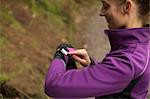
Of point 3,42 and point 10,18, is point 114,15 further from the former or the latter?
point 10,18

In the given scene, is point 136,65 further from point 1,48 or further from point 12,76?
point 1,48

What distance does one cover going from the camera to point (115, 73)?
2.66 m

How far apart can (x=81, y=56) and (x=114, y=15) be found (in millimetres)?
358

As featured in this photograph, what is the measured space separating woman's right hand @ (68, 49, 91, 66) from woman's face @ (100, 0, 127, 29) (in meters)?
0.26

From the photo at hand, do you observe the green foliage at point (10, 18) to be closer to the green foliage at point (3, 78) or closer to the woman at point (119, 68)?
the green foliage at point (3, 78)

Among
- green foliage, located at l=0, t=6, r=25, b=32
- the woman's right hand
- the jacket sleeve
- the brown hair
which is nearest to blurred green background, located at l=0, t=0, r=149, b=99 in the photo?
green foliage, located at l=0, t=6, r=25, b=32

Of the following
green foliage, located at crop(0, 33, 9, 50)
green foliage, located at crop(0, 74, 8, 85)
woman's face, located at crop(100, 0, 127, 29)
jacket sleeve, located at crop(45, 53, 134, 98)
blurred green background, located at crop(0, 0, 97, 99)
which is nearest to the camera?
jacket sleeve, located at crop(45, 53, 134, 98)

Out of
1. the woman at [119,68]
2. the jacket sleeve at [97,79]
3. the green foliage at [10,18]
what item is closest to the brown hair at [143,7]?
the woman at [119,68]

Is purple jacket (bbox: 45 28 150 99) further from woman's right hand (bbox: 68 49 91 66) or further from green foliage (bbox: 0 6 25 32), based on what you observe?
green foliage (bbox: 0 6 25 32)

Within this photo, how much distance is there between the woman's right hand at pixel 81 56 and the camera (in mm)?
2966

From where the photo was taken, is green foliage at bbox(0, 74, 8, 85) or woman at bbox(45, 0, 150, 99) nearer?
woman at bbox(45, 0, 150, 99)

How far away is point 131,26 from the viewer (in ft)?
9.08

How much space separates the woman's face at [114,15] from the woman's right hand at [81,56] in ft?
0.85

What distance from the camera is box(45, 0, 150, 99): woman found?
268cm
